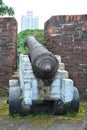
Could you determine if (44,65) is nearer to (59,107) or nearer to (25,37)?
(59,107)

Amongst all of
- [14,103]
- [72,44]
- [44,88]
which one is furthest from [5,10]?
[44,88]

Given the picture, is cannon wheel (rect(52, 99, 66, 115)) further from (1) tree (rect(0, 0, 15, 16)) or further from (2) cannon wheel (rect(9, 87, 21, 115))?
(1) tree (rect(0, 0, 15, 16))

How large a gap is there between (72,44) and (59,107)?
106 inches

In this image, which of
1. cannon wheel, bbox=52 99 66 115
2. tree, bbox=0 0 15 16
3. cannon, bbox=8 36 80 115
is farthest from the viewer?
tree, bbox=0 0 15 16

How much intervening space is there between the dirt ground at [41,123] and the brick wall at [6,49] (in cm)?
244

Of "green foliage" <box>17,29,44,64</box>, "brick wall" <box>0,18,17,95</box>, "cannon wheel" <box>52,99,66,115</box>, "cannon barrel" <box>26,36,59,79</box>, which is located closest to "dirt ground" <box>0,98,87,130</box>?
"cannon wheel" <box>52,99,66,115</box>

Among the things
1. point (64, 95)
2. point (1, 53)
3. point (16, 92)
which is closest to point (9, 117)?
point (16, 92)

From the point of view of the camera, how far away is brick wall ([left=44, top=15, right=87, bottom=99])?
7.81m

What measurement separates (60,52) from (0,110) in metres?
2.36

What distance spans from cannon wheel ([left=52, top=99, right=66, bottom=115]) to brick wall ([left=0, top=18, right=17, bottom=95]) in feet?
9.13

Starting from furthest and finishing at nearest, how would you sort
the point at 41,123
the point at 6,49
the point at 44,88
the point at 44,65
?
the point at 6,49, the point at 44,88, the point at 41,123, the point at 44,65

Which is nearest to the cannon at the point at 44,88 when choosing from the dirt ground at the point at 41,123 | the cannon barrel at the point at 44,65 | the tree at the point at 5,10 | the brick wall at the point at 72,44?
the cannon barrel at the point at 44,65

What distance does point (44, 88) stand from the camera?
5.39 m

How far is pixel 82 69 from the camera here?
7871 millimetres
